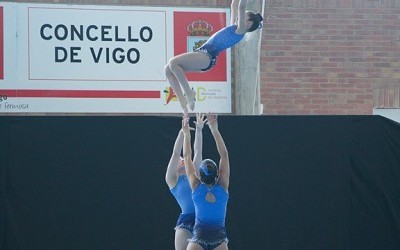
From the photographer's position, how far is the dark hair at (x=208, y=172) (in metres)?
7.10

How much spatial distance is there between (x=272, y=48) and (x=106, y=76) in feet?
7.00

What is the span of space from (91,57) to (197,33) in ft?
4.52

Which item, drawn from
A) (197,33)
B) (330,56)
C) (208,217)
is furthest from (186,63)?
(330,56)

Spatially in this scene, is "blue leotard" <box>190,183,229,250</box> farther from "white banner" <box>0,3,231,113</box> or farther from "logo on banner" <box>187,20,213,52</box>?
"logo on banner" <box>187,20,213,52</box>

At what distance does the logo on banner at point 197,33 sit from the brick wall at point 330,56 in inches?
29.2

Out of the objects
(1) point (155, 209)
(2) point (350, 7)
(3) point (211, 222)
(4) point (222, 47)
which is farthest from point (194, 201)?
(2) point (350, 7)

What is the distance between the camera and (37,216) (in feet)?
29.5

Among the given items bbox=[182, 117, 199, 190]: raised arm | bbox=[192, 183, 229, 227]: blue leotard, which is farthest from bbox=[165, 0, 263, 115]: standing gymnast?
bbox=[192, 183, 229, 227]: blue leotard

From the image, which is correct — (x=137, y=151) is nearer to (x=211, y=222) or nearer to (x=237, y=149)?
(x=237, y=149)

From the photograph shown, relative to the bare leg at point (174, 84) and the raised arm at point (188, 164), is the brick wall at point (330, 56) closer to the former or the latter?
the raised arm at point (188, 164)

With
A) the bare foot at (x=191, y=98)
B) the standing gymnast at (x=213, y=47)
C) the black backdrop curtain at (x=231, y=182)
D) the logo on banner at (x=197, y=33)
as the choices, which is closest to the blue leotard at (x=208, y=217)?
the bare foot at (x=191, y=98)

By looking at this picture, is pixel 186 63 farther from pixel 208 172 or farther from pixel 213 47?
pixel 208 172

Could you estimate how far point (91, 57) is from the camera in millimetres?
10500

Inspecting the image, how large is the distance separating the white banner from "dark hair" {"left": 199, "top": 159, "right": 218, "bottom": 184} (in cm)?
350
